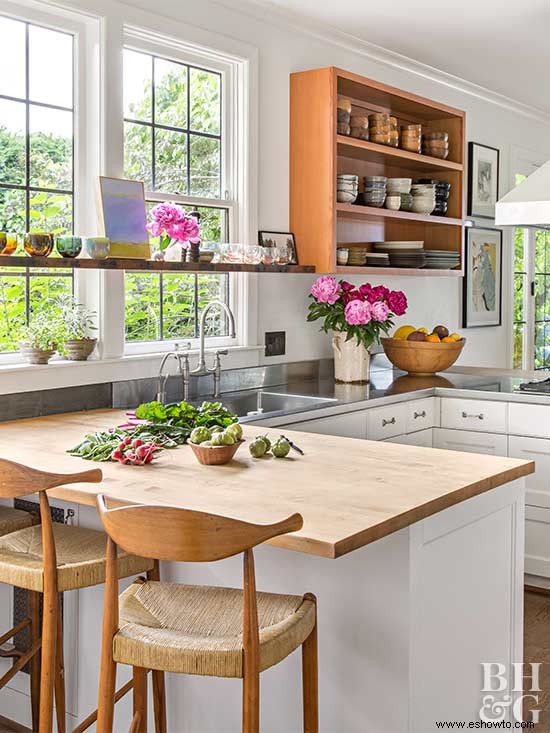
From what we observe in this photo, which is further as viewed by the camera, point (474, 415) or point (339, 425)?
point (474, 415)

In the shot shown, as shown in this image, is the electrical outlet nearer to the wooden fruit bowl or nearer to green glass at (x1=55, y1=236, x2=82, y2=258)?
the wooden fruit bowl

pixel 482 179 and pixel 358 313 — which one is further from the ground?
pixel 482 179

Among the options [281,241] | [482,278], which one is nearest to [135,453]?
[281,241]

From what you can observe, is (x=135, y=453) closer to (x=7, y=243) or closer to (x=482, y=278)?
(x=7, y=243)

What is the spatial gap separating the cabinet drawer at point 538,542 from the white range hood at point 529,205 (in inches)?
54.6

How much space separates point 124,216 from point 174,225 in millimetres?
195

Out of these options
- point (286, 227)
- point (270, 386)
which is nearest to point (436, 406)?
point (270, 386)

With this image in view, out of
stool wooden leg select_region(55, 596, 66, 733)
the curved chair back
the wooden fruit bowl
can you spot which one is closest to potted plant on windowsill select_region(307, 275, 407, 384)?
the wooden fruit bowl

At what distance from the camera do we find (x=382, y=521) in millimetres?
1951

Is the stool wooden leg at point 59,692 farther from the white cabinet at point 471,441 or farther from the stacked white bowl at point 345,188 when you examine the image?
the stacked white bowl at point 345,188

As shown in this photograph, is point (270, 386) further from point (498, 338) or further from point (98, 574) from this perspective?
point (498, 338)

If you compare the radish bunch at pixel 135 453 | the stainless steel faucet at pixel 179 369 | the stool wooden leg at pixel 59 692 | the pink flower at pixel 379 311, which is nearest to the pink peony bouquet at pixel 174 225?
the stainless steel faucet at pixel 179 369

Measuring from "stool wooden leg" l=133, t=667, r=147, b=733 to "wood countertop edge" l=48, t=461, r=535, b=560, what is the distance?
41 centimetres

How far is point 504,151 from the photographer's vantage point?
257 inches
